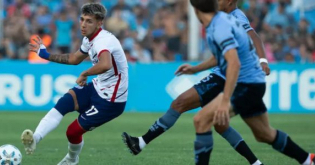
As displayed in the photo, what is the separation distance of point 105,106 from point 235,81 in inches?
92.5

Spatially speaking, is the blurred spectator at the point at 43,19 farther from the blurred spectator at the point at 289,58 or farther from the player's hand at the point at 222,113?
the player's hand at the point at 222,113

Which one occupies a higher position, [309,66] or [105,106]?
[105,106]

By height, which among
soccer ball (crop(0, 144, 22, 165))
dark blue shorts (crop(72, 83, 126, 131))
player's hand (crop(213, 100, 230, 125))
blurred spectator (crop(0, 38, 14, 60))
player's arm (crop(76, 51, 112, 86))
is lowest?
blurred spectator (crop(0, 38, 14, 60))

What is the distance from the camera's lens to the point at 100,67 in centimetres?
873

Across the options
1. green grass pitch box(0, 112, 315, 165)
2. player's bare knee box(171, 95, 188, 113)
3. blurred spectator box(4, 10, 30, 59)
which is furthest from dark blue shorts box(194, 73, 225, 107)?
blurred spectator box(4, 10, 30, 59)

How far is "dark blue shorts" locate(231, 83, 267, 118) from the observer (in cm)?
772

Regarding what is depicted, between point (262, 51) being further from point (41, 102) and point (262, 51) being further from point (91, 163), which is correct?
point (41, 102)

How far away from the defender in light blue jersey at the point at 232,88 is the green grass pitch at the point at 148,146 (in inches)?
78.8

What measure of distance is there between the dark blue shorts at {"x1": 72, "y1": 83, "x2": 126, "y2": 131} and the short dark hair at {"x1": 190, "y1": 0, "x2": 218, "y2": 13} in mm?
2172

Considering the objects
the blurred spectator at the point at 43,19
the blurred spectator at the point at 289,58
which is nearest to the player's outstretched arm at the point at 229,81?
the blurred spectator at the point at 289,58

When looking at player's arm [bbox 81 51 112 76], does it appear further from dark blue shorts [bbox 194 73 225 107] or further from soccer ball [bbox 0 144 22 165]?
soccer ball [bbox 0 144 22 165]

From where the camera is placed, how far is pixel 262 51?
9219 mm

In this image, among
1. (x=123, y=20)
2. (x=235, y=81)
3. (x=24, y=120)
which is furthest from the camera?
(x=123, y=20)

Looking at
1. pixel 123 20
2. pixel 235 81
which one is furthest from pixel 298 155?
pixel 123 20
